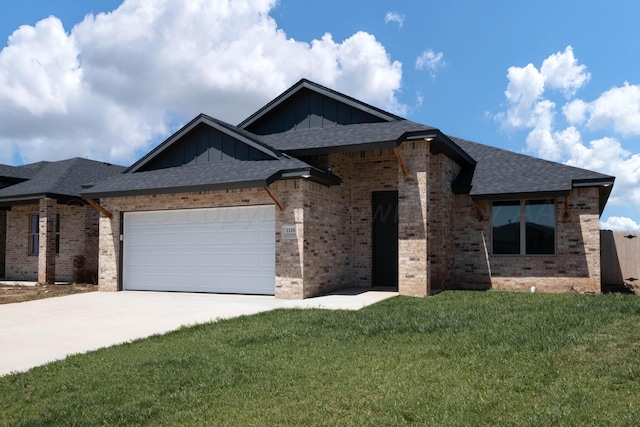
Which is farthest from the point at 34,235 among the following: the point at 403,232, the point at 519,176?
the point at 519,176

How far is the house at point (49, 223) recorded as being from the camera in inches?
778

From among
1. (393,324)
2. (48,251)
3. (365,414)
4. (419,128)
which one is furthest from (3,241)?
(365,414)

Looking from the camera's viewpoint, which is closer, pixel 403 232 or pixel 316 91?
pixel 403 232

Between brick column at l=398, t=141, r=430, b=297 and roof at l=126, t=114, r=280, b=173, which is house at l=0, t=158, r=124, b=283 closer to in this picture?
roof at l=126, t=114, r=280, b=173

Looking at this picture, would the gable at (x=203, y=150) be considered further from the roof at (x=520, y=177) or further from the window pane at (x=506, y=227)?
the window pane at (x=506, y=227)

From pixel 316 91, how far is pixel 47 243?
1180 cm

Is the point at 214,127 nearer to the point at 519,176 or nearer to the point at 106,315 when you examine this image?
the point at 106,315

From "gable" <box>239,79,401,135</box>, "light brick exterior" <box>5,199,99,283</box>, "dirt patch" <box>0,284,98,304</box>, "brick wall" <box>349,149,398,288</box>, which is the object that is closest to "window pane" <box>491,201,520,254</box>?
"brick wall" <box>349,149,398,288</box>

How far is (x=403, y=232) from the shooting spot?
13.7 m

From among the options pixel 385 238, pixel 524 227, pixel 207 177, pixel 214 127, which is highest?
pixel 214 127

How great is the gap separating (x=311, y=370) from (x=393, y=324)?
119 inches

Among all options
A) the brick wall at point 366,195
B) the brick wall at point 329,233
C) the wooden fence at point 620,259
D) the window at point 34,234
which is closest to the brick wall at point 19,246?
the window at point 34,234

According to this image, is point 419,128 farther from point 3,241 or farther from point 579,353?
point 3,241

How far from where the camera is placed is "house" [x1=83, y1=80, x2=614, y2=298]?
13.6 meters
